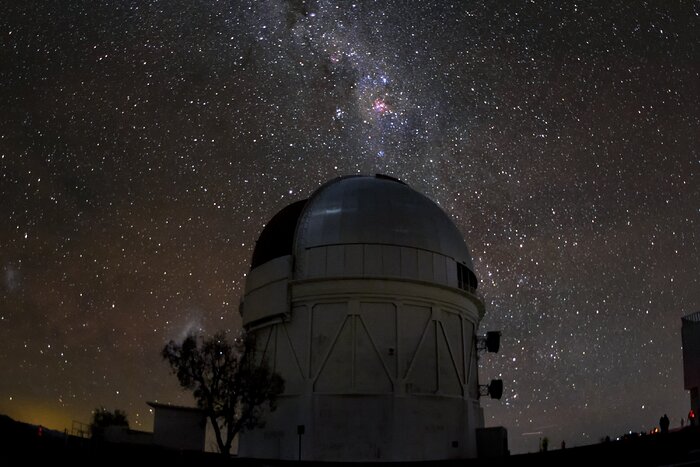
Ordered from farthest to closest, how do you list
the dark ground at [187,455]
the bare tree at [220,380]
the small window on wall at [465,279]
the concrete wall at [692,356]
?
the concrete wall at [692,356] → the small window on wall at [465,279] → the bare tree at [220,380] → the dark ground at [187,455]

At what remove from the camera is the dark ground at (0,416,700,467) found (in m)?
15.9

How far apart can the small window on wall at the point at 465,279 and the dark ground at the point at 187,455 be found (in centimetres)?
954

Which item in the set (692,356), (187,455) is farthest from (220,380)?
(692,356)

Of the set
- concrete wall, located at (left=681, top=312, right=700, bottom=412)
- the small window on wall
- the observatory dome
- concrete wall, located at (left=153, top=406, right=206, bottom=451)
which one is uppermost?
the observatory dome

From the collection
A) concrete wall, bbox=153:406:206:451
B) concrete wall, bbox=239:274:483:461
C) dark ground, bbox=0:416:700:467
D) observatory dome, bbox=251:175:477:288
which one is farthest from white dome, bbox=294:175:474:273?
dark ground, bbox=0:416:700:467

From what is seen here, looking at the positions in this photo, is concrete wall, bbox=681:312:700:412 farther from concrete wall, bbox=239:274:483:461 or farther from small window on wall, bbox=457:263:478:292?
concrete wall, bbox=239:274:483:461

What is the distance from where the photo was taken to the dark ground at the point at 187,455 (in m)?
15.9


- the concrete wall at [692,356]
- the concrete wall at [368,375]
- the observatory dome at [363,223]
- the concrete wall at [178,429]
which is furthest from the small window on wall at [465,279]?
the concrete wall at [178,429]

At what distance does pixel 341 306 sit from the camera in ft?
97.5

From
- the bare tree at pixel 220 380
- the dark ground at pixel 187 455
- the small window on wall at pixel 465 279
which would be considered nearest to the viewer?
the dark ground at pixel 187 455

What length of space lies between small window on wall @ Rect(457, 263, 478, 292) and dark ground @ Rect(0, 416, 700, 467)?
9.54 metres

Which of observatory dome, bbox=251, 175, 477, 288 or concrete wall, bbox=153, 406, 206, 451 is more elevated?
observatory dome, bbox=251, 175, 477, 288

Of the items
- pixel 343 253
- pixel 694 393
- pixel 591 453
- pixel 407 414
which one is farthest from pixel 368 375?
pixel 694 393

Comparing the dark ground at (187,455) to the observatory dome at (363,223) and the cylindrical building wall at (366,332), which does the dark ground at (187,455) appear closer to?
the cylindrical building wall at (366,332)
